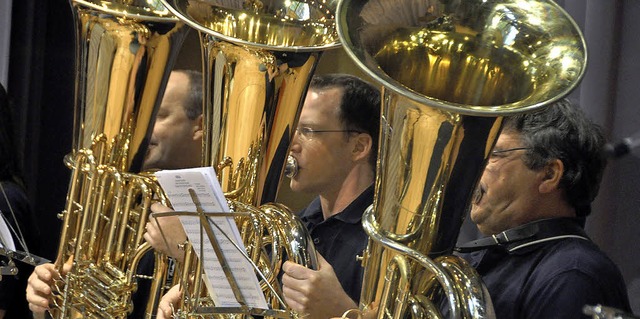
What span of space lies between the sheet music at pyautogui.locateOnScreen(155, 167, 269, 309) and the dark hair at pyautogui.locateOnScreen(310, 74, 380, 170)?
Result: 3.23 ft

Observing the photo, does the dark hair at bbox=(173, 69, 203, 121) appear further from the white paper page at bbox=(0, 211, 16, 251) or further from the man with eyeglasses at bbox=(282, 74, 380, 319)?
the white paper page at bbox=(0, 211, 16, 251)

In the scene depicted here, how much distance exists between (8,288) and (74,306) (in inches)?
33.0

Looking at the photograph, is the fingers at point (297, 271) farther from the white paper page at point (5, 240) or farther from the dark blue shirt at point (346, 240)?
the white paper page at point (5, 240)

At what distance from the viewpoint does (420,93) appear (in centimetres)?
195

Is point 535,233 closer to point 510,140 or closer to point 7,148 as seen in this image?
point 510,140

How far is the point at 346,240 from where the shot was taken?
9.29ft

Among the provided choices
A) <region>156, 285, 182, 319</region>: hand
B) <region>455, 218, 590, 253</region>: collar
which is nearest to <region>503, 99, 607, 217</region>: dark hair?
<region>455, 218, 590, 253</region>: collar

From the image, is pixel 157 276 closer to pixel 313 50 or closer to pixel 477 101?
pixel 313 50

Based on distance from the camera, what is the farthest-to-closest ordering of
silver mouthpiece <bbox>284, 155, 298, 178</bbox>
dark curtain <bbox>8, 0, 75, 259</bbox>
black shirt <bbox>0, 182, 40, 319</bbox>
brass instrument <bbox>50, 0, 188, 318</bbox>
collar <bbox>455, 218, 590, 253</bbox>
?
1. dark curtain <bbox>8, 0, 75, 259</bbox>
2. black shirt <bbox>0, 182, 40, 319</bbox>
3. silver mouthpiece <bbox>284, 155, 298, 178</bbox>
4. brass instrument <bbox>50, 0, 188, 318</bbox>
5. collar <bbox>455, 218, 590, 253</bbox>

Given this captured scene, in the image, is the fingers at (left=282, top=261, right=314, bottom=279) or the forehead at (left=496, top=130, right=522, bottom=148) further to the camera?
the forehead at (left=496, top=130, right=522, bottom=148)

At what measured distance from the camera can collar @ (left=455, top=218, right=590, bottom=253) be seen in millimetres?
2340

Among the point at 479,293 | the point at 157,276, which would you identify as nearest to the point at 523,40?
the point at 479,293

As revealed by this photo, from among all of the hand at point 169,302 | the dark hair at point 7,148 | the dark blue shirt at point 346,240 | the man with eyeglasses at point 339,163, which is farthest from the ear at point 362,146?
the dark hair at point 7,148

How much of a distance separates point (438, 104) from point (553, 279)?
64cm
